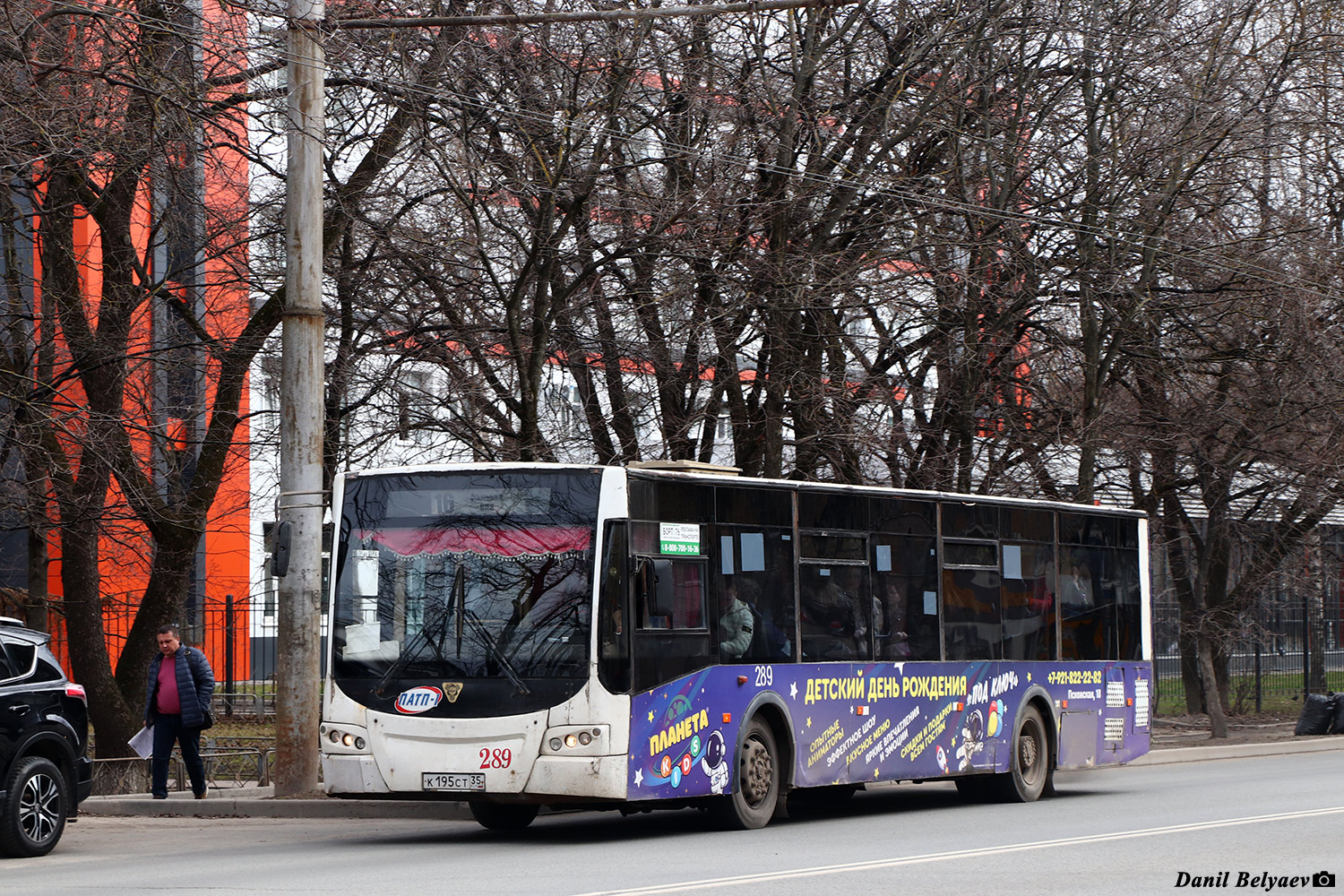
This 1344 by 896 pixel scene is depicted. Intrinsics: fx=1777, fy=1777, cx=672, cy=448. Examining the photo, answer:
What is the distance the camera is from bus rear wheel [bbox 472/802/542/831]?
48.6 ft

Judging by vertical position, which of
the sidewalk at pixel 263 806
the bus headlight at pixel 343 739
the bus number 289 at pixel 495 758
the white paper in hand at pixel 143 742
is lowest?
the sidewalk at pixel 263 806

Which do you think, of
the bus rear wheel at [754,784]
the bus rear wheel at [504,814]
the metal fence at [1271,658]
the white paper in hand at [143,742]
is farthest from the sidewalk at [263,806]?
the metal fence at [1271,658]

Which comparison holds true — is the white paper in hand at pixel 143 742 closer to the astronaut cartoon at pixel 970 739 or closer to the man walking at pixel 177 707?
the man walking at pixel 177 707

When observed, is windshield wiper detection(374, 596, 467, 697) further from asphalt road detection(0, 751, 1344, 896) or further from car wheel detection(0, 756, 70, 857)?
car wheel detection(0, 756, 70, 857)

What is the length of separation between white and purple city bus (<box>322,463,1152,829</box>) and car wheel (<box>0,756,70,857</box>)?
77.9 inches

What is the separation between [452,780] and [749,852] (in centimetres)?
228

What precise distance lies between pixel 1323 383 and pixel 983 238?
20.2 feet

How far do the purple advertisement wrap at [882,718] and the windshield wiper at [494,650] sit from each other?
85 cm

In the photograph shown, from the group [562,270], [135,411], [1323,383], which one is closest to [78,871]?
[135,411]

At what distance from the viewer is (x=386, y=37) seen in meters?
18.8

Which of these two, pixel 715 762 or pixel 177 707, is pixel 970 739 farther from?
pixel 177 707

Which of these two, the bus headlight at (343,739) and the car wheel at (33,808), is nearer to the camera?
the car wheel at (33,808)

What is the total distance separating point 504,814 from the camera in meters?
14.9

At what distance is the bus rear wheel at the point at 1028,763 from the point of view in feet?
58.4
